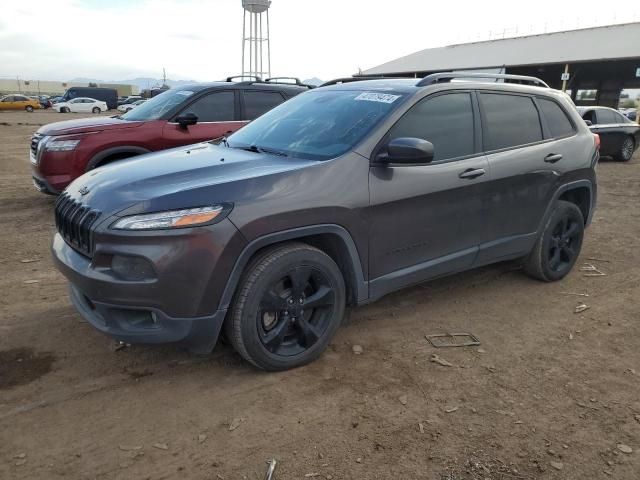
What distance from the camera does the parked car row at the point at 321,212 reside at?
108 inches

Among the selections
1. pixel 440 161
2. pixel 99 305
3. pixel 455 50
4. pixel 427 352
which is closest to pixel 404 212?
pixel 440 161

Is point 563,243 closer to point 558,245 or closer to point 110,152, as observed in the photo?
point 558,245

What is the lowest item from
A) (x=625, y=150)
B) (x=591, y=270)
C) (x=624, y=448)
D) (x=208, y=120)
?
(x=624, y=448)

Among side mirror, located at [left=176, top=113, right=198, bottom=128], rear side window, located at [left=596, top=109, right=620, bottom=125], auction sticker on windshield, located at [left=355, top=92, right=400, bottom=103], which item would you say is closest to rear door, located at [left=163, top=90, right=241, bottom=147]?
side mirror, located at [left=176, top=113, right=198, bottom=128]

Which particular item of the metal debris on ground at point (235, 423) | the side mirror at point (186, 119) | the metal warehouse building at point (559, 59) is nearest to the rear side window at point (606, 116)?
the side mirror at point (186, 119)

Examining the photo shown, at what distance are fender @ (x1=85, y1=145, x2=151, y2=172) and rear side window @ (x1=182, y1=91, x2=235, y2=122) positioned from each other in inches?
34.1

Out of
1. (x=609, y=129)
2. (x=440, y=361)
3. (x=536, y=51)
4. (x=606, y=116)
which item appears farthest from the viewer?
(x=536, y=51)

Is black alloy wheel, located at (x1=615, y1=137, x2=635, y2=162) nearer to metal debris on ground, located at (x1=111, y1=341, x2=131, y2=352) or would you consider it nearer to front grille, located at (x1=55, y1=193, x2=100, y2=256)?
metal debris on ground, located at (x1=111, y1=341, x2=131, y2=352)

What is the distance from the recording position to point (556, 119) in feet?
15.3

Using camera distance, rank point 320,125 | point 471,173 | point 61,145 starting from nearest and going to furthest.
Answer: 1. point 320,125
2. point 471,173
3. point 61,145

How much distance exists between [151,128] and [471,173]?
466cm

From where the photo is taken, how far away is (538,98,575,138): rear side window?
4590mm

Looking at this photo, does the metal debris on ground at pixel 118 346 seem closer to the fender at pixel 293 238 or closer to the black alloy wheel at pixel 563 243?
the fender at pixel 293 238

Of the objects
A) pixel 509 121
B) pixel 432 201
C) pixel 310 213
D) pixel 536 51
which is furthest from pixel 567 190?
pixel 536 51
